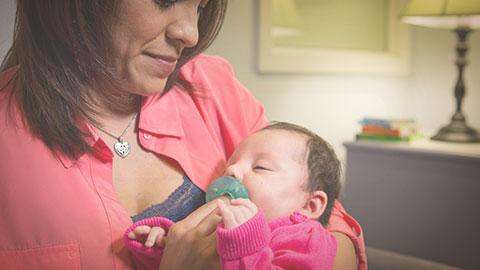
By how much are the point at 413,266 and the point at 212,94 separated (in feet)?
1.95

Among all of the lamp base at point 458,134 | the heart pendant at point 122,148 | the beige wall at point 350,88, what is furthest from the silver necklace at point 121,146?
the lamp base at point 458,134

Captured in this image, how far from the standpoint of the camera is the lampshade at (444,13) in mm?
1872

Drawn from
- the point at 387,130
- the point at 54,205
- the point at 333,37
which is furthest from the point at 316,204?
the point at 333,37

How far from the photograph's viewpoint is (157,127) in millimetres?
1077

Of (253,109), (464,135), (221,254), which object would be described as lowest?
(464,135)

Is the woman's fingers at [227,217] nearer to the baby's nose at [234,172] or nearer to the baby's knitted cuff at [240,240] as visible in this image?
the baby's knitted cuff at [240,240]

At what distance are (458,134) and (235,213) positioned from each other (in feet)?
4.93

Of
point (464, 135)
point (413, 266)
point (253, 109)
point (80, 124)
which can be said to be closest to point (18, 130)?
point (80, 124)

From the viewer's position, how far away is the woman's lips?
3.19 feet

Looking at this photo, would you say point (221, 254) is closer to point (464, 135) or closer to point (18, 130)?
point (18, 130)

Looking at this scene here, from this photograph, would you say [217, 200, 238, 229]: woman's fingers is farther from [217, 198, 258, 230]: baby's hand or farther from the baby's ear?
the baby's ear

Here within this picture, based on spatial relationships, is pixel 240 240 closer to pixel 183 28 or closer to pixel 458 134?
pixel 183 28

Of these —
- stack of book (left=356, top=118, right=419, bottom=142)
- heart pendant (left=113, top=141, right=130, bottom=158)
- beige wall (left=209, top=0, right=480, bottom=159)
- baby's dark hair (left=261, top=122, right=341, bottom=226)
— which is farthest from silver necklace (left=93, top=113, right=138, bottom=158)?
stack of book (left=356, top=118, right=419, bottom=142)

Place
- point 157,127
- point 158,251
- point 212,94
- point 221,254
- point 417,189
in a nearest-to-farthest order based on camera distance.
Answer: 1. point 221,254
2. point 158,251
3. point 157,127
4. point 212,94
5. point 417,189
